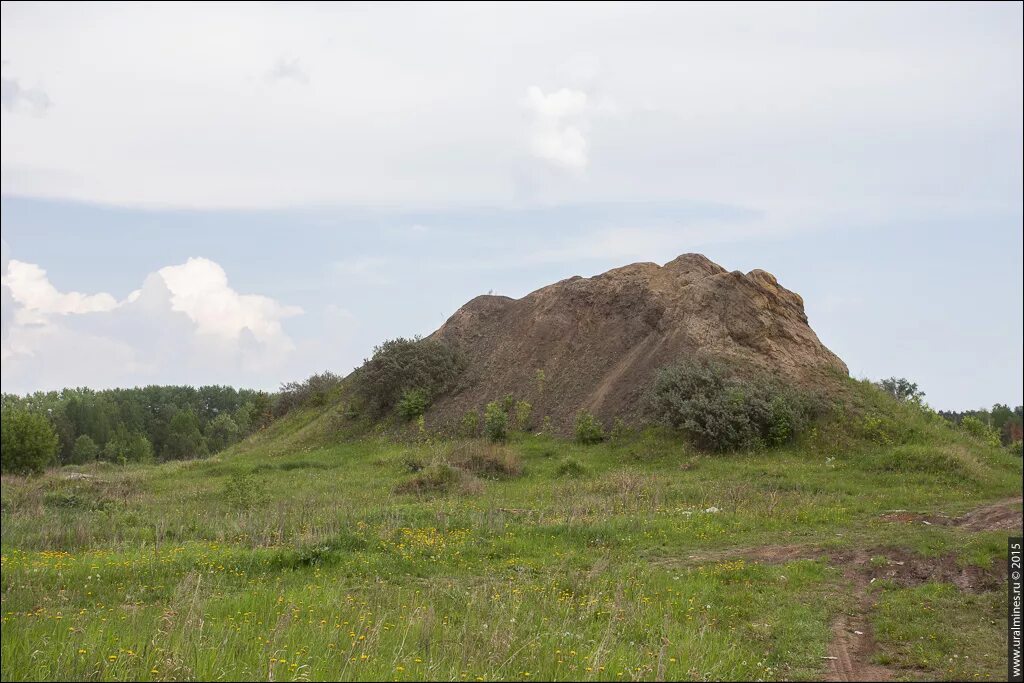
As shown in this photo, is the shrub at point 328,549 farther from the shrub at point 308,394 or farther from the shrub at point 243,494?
the shrub at point 308,394

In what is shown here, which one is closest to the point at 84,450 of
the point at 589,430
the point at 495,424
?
the point at 589,430

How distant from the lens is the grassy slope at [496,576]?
18.3ft

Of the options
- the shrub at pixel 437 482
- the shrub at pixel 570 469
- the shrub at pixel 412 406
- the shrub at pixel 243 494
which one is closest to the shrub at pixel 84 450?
the shrub at pixel 243 494

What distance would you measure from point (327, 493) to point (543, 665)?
15683 mm

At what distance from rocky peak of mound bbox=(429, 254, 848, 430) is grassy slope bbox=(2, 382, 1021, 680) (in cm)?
620

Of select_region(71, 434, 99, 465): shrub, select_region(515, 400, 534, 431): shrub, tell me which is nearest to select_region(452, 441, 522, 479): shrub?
select_region(515, 400, 534, 431): shrub

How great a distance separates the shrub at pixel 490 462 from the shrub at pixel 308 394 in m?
17.3

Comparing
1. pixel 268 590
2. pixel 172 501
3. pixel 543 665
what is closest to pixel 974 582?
pixel 543 665

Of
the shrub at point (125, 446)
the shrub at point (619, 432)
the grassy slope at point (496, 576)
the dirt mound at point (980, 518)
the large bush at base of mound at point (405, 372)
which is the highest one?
the large bush at base of mound at point (405, 372)

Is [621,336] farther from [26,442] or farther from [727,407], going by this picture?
[26,442]

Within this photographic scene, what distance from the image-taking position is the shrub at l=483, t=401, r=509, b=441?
1115 inches

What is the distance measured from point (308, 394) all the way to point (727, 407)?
24275mm

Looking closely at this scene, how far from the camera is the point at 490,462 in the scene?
23.1m

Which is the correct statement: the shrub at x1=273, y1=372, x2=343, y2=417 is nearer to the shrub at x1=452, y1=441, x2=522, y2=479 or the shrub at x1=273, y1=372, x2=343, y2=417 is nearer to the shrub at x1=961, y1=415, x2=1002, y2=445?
the shrub at x1=452, y1=441, x2=522, y2=479
